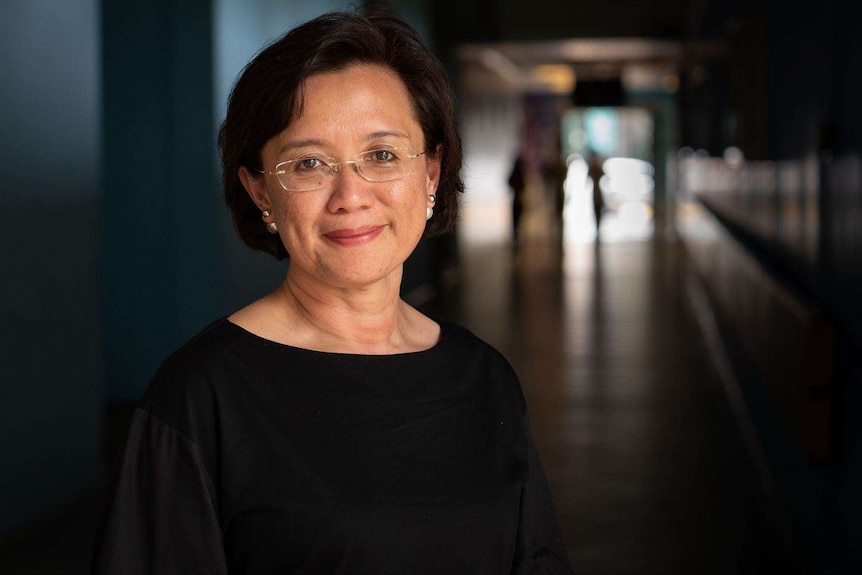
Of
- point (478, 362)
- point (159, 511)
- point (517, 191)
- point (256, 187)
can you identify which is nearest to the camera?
point (159, 511)

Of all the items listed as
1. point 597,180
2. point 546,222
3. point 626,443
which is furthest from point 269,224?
point 546,222

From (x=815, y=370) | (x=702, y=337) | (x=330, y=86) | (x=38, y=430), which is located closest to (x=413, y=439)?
(x=330, y=86)

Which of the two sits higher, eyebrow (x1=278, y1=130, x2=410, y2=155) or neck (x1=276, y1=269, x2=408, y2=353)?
eyebrow (x1=278, y1=130, x2=410, y2=155)

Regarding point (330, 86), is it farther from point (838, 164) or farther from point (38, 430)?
point (38, 430)

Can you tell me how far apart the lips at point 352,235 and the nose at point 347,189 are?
3cm

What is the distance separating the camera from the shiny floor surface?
5363mm

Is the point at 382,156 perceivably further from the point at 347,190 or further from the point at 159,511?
the point at 159,511

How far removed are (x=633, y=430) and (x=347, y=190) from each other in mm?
6130

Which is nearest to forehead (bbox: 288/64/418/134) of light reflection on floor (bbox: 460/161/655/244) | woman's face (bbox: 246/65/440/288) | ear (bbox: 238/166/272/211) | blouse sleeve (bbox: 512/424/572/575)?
woman's face (bbox: 246/65/440/288)

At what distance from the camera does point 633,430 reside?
25.4 feet

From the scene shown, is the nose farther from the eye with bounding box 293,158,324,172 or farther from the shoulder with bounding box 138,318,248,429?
the shoulder with bounding box 138,318,248,429

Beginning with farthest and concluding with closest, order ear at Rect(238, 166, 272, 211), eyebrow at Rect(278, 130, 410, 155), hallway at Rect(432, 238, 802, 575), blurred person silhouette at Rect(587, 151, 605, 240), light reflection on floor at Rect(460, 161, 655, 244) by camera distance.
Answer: blurred person silhouette at Rect(587, 151, 605, 240)
light reflection on floor at Rect(460, 161, 655, 244)
hallway at Rect(432, 238, 802, 575)
ear at Rect(238, 166, 272, 211)
eyebrow at Rect(278, 130, 410, 155)

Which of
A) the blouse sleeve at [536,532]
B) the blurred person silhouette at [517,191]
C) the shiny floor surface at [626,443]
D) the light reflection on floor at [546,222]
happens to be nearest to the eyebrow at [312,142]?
the blouse sleeve at [536,532]

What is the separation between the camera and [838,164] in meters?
4.58
